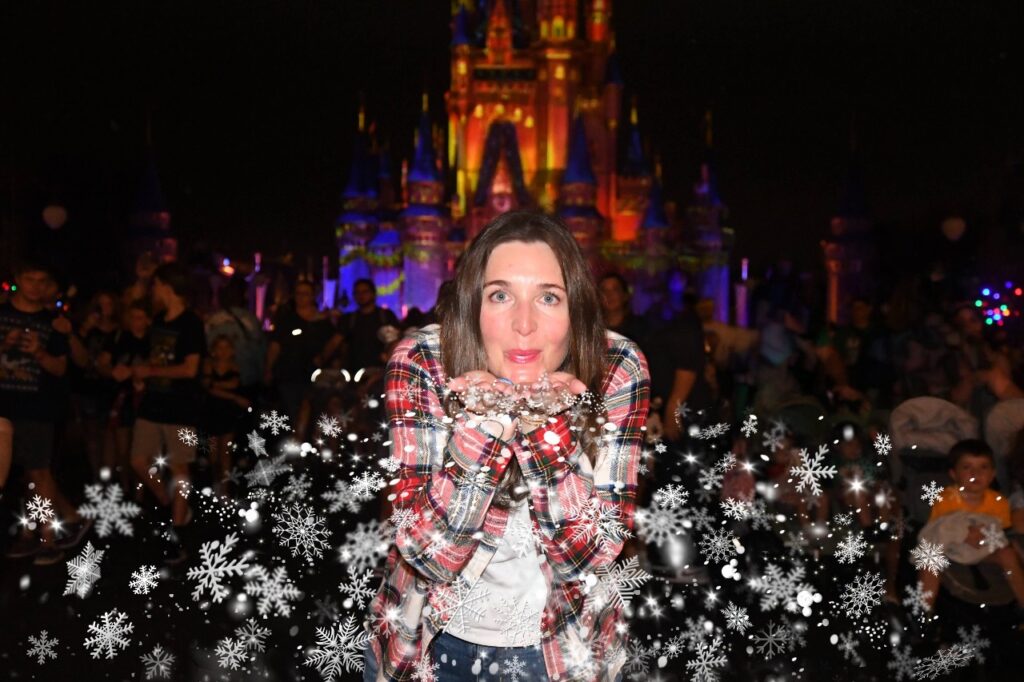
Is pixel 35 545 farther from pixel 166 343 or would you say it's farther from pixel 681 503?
pixel 681 503

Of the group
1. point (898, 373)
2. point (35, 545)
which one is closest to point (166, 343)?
point (35, 545)

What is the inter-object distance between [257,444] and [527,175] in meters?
50.1

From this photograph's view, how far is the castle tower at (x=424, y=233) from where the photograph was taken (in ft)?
158

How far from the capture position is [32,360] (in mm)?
5852

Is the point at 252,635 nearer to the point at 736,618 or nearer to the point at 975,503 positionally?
the point at 736,618

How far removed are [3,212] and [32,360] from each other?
72.6ft
